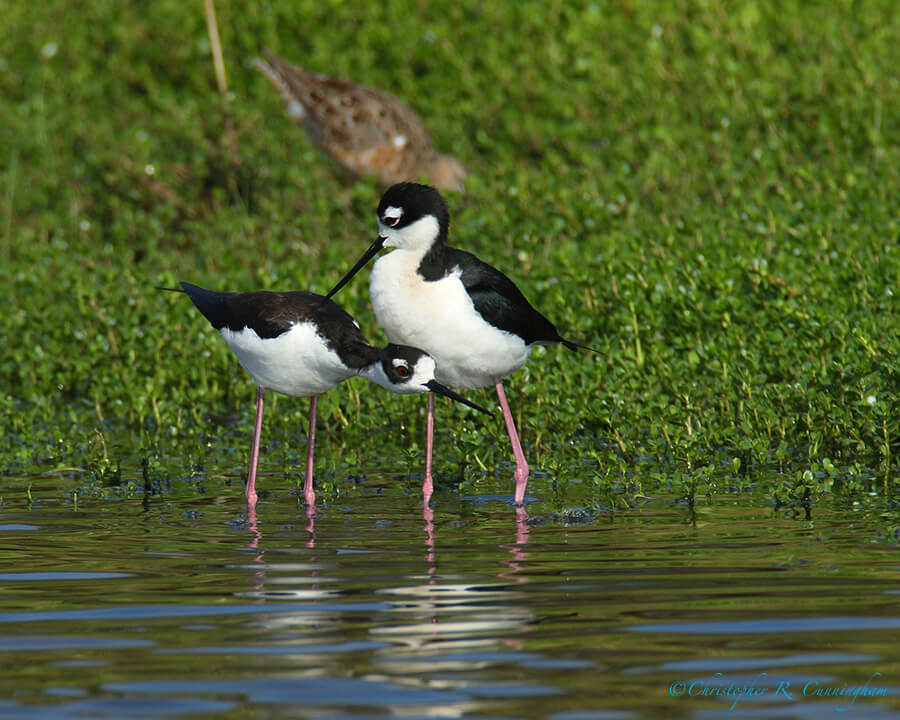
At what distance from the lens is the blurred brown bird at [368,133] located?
14.9m

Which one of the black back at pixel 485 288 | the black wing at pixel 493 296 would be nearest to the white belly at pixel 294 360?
the black back at pixel 485 288

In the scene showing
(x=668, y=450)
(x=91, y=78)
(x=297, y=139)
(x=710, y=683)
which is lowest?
(x=710, y=683)

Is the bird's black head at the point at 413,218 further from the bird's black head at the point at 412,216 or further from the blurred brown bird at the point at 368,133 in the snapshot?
the blurred brown bird at the point at 368,133

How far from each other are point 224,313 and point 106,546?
1.94m

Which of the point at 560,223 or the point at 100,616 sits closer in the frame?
the point at 100,616

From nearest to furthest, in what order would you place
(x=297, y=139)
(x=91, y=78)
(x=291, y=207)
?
1. (x=291, y=207)
2. (x=297, y=139)
3. (x=91, y=78)

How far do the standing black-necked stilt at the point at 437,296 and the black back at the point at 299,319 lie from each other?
10.2 inches

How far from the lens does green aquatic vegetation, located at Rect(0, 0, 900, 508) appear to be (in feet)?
28.9

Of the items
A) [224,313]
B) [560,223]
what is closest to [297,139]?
[560,223]

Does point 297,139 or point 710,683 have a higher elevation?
point 297,139

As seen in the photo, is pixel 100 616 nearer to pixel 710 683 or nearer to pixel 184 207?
pixel 710 683

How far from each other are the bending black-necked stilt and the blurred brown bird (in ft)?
22.2

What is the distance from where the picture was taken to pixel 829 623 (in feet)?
17.4

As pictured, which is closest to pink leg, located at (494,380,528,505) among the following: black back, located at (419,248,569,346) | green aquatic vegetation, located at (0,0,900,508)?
green aquatic vegetation, located at (0,0,900,508)
